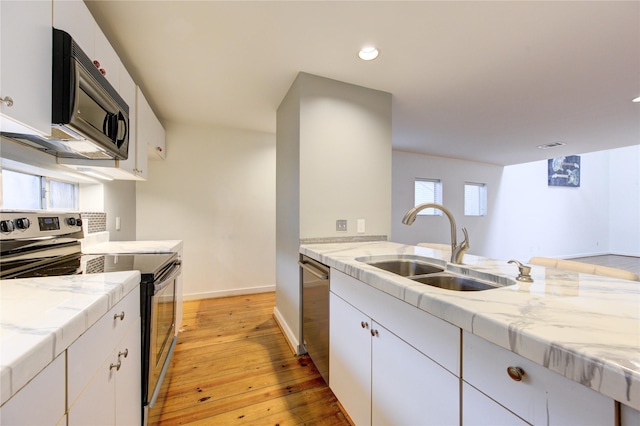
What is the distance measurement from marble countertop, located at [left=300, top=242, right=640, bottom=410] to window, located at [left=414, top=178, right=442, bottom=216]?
14.6 ft

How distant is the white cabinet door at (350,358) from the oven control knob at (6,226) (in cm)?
160

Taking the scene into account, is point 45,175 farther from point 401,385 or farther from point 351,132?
point 401,385

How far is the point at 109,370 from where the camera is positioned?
0.92 metres

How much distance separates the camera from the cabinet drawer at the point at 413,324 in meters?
0.75

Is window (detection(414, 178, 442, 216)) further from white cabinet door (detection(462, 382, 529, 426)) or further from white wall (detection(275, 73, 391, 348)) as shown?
white cabinet door (detection(462, 382, 529, 426))

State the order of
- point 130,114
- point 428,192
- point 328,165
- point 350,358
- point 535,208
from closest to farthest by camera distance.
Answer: point 350,358 → point 130,114 → point 328,165 → point 428,192 → point 535,208

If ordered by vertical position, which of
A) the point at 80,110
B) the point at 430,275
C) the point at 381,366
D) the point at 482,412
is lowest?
the point at 381,366

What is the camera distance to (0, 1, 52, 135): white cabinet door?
84 cm

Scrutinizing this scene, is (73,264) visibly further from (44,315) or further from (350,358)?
(350,358)

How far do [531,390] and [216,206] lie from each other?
353cm

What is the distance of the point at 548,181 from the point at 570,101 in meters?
5.37

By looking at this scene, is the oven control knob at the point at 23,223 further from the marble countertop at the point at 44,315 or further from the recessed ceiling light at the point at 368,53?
the recessed ceiling light at the point at 368,53

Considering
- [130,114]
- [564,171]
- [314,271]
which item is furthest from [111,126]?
[564,171]

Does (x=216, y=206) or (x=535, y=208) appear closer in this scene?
(x=216, y=206)
